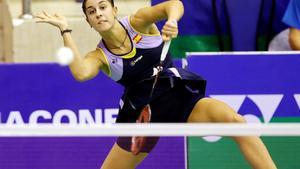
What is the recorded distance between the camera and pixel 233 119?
5207 mm

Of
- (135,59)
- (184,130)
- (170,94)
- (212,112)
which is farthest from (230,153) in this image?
(184,130)

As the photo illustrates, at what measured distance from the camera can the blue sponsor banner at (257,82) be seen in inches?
248

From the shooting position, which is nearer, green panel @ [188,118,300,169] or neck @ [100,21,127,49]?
neck @ [100,21,127,49]

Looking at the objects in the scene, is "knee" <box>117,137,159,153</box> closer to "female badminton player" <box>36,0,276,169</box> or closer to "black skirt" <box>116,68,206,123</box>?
"female badminton player" <box>36,0,276,169</box>

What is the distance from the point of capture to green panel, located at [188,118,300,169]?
250 inches

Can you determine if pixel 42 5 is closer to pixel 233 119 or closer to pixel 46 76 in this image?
pixel 46 76

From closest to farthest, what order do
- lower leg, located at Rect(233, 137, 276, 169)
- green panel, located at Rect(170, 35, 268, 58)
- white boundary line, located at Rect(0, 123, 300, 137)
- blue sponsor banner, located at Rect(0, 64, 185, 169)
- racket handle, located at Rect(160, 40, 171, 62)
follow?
white boundary line, located at Rect(0, 123, 300, 137) < lower leg, located at Rect(233, 137, 276, 169) < racket handle, located at Rect(160, 40, 171, 62) < blue sponsor banner, located at Rect(0, 64, 185, 169) < green panel, located at Rect(170, 35, 268, 58)

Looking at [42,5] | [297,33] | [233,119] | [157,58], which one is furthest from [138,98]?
[42,5]

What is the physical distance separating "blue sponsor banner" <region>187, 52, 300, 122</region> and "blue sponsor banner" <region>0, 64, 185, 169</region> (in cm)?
55

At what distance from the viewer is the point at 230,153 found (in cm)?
639

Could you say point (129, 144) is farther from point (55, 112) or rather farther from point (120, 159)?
point (55, 112)

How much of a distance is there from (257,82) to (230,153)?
55 centimetres

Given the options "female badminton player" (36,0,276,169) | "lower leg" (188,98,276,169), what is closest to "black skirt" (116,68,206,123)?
"female badminton player" (36,0,276,169)

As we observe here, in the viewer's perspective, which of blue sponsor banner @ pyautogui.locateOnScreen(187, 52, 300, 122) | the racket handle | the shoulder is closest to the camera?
the racket handle
